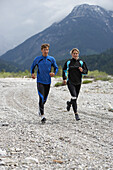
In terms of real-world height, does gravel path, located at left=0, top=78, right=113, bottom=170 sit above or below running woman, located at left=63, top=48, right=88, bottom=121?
below

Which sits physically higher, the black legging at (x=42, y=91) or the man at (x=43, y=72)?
the man at (x=43, y=72)

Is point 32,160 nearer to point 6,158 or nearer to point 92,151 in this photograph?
point 6,158

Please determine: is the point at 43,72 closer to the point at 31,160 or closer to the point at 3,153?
the point at 3,153

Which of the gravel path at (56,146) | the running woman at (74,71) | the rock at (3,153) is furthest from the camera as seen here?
the running woman at (74,71)

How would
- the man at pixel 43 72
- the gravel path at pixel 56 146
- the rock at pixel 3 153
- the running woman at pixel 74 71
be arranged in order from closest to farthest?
the gravel path at pixel 56 146, the rock at pixel 3 153, the man at pixel 43 72, the running woman at pixel 74 71

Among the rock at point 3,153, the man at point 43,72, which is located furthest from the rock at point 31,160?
the man at point 43,72

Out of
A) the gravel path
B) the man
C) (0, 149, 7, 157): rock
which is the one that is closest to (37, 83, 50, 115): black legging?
the man

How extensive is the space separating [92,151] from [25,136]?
170 centimetres

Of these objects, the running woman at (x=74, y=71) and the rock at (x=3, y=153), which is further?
the running woman at (x=74, y=71)

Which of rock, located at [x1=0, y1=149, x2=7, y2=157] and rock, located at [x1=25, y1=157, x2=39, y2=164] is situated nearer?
rock, located at [x1=25, y1=157, x2=39, y2=164]

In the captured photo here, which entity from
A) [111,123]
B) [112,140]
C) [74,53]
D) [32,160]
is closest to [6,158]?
[32,160]

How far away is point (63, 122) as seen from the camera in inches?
266

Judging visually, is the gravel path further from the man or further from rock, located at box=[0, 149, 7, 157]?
the man

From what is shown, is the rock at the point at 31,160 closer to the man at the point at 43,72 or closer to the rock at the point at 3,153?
the rock at the point at 3,153
